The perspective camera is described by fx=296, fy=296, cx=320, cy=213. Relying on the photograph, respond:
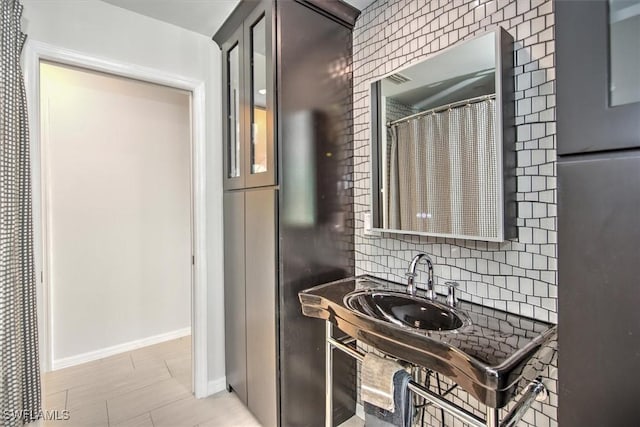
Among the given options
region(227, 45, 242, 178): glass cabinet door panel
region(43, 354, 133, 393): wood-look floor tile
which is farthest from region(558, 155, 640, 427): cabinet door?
region(43, 354, 133, 393): wood-look floor tile

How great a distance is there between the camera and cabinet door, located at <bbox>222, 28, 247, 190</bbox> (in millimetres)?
1973

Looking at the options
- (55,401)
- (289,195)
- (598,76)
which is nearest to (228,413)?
(55,401)

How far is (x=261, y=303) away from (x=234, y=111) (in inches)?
52.8

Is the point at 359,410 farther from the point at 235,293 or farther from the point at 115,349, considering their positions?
the point at 115,349

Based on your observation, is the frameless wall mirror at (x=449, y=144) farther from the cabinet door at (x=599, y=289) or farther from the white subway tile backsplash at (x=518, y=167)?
the cabinet door at (x=599, y=289)

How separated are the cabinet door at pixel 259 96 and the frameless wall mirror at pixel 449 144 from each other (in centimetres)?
60

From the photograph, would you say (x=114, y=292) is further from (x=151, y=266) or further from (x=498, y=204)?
(x=498, y=204)

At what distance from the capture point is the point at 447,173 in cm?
141

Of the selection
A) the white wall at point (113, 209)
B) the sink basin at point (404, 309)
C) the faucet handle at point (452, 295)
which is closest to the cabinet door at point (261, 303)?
the sink basin at point (404, 309)

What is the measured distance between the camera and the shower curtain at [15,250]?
1385 mm

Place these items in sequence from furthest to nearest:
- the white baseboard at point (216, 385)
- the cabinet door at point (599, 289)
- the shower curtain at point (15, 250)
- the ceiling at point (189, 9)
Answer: the white baseboard at point (216, 385)
the ceiling at point (189, 9)
the shower curtain at point (15, 250)
the cabinet door at point (599, 289)

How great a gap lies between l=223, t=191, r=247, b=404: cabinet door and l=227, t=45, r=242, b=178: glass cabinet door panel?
21 cm

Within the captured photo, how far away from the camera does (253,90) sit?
186 cm

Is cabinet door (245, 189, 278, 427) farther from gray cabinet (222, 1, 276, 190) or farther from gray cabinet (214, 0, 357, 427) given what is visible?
gray cabinet (222, 1, 276, 190)
